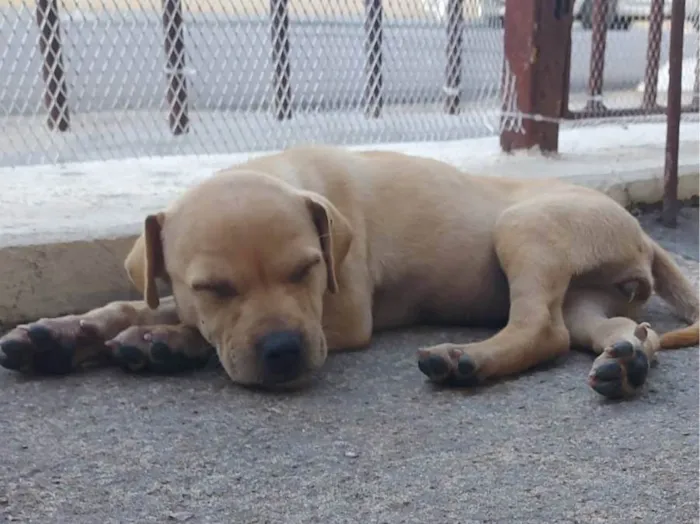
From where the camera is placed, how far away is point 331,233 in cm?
290

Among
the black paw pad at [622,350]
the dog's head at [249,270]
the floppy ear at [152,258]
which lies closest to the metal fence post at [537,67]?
the dog's head at [249,270]

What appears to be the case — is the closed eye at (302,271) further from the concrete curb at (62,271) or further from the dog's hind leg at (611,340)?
the concrete curb at (62,271)

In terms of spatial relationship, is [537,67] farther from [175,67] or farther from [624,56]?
[175,67]

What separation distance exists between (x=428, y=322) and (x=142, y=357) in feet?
3.70

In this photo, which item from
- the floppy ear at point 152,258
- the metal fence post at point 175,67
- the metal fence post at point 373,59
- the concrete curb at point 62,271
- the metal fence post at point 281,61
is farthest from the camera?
the metal fence post at point 373,59

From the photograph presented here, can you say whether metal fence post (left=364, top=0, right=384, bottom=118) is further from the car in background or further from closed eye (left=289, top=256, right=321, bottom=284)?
closed eye (left=289, top=256, right=321, bottom=284)

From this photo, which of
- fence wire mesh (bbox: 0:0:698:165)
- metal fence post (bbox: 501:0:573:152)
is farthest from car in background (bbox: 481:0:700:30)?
fence wire mesh (bbox: 0:0:698:165)

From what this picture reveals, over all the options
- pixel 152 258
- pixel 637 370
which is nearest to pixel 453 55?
pixel 152 258

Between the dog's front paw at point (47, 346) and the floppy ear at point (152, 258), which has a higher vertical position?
the floppy ear at point (152, 258)

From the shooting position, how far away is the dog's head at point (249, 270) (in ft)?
8.66

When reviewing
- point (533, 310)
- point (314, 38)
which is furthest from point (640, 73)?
point (533, 310)

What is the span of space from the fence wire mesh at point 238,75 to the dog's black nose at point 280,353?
66.0 inches

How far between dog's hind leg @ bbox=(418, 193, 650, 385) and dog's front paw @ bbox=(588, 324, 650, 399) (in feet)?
0.96

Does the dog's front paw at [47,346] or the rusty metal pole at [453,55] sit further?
the rusty metal pole at [453,55]
